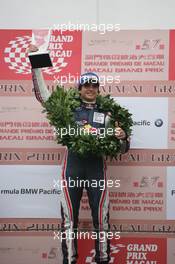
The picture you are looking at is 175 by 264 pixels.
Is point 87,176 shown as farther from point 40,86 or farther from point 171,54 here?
point 171,54

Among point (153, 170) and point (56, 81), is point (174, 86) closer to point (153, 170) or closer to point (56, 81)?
point (153, 170)

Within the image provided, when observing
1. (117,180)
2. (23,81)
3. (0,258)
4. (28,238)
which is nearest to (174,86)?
(117,180)

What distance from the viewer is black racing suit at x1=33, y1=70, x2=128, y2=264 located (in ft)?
8.02

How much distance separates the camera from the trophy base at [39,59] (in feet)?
8.47

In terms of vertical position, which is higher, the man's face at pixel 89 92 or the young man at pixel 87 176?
the man's face at pixel 89 92

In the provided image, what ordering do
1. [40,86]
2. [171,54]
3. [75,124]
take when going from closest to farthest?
[75,124] < [40,86] < [171,54]

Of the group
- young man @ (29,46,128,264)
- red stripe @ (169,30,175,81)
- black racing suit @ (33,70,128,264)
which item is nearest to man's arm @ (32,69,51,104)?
young man @ (29,46,128,264)

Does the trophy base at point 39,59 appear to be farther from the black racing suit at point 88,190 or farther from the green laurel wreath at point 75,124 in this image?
the black racing suit at point 88,190

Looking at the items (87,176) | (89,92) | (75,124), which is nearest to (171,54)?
(89,92)

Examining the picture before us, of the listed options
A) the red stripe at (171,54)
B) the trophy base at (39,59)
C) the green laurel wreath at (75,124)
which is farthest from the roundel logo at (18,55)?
the red stripe at (171,54)

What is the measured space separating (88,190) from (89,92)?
0.66 meters

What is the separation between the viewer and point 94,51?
2881mm

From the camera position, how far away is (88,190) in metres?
2.53

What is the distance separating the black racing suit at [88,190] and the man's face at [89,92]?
0.05 meters
